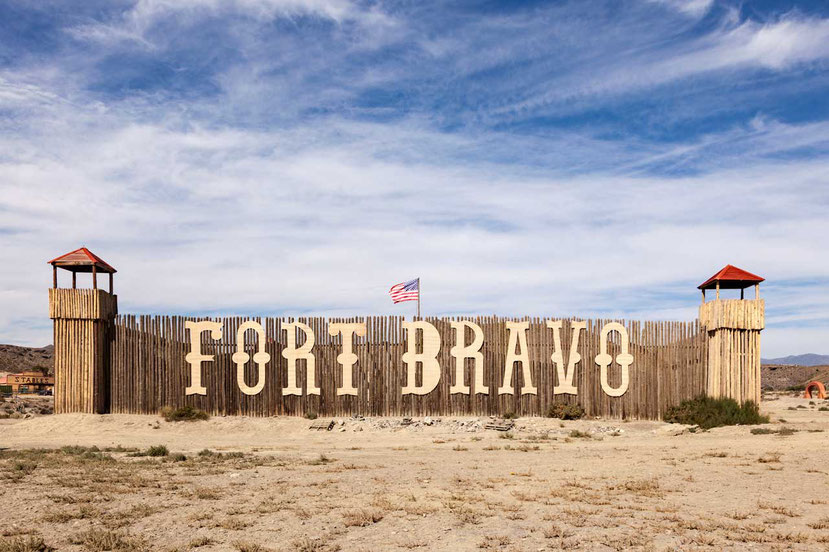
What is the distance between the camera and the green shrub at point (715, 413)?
73.3 feet

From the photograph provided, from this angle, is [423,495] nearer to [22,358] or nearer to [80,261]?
[80,261]

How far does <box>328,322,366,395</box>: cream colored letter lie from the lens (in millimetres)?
23984

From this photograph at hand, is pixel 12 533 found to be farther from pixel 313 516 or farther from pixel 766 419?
pixel 766 419

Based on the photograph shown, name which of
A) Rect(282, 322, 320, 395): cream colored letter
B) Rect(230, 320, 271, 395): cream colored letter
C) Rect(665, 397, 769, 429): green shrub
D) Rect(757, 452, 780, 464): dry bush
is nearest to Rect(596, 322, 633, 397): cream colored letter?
Rect(665, 397, 769, 429): green shrub

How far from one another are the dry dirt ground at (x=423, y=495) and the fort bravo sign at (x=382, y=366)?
4.69 m

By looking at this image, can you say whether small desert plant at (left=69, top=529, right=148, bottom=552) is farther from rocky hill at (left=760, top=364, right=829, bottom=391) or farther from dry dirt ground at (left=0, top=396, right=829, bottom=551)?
rocky hill at (left=760, top=364, right=829, bottom=391)

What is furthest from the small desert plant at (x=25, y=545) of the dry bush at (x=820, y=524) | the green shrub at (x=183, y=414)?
the green shrub at (x=183, y=414)

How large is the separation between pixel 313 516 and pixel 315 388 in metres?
15.2

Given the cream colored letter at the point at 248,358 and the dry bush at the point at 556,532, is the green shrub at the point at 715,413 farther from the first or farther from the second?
the dry bush at the point at 556,532

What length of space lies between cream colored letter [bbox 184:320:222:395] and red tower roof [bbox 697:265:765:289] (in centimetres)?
1638

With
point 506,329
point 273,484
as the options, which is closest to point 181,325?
point 506,329

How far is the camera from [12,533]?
26.1ft

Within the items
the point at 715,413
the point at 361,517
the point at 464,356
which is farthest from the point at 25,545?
the point at 715,413

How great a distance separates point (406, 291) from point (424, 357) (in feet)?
7.70
